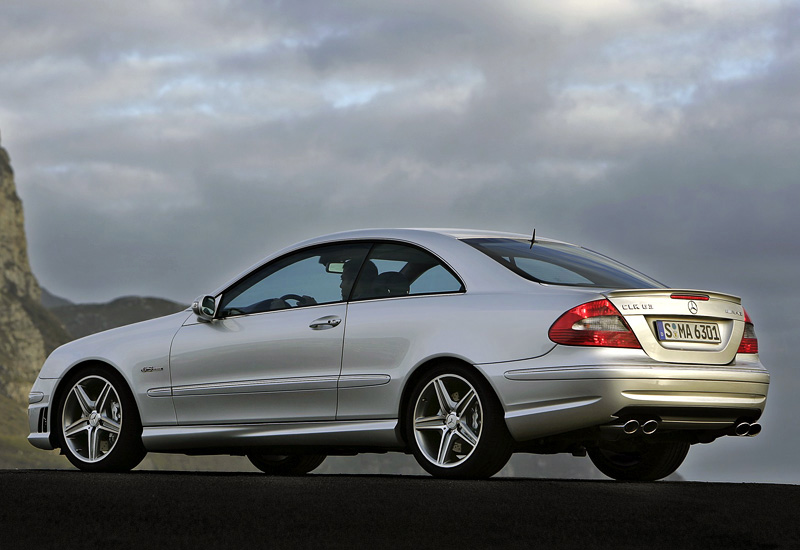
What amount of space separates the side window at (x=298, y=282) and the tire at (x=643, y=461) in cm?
202

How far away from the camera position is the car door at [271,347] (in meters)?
7.67

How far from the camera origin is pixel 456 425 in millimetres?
6988

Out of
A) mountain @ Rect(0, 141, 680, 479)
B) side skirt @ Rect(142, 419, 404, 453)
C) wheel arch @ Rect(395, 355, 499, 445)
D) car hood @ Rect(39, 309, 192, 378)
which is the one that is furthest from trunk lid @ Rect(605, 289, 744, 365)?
mountain @ Rect(0, 141, 680, 479)

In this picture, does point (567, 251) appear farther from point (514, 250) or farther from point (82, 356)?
point (82, 356)

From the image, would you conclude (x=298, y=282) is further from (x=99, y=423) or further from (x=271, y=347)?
(x=99, y=423)

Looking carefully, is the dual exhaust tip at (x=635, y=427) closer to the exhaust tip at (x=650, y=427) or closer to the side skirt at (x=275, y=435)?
the exhaust tip at (x=650, y=427)

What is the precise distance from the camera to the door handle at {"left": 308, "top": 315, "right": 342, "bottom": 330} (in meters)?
7.64

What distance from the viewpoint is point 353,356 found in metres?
7.48

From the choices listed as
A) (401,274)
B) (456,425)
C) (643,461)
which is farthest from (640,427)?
(401,274)

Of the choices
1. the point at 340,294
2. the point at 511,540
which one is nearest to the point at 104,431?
the point at 340,294

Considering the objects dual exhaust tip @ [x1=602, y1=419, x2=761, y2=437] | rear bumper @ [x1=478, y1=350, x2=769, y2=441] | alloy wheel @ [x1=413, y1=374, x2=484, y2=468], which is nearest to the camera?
rear bumper @ [x1=478, y1=350, x2=769, y2=441]

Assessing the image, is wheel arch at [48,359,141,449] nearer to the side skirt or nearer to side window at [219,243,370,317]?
the side skirt

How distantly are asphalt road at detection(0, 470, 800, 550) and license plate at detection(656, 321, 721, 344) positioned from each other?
86 cm

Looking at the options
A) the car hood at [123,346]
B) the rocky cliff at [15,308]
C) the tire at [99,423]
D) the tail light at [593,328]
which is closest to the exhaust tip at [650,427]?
the tail light at [593,328]
